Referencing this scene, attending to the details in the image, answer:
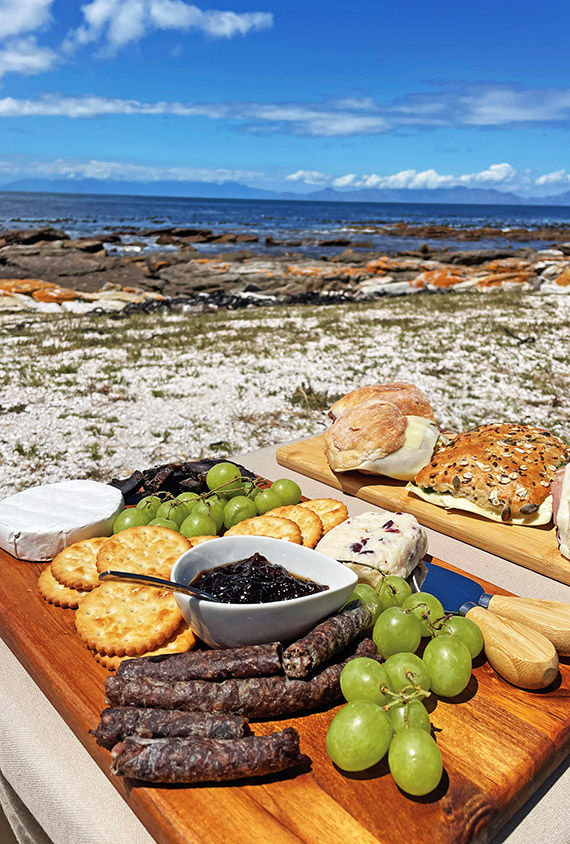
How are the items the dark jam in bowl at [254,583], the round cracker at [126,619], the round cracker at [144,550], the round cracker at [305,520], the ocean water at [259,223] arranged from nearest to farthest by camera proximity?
the dark jam in bowl at [254,583]
the round cracker at [126,619]
the round cracker at [144,550]
the round cracker at [305,520]
the ocean water at [259,223]

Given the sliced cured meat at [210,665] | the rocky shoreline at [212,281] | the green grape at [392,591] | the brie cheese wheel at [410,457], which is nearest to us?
the sliced cured meat at [210,665]

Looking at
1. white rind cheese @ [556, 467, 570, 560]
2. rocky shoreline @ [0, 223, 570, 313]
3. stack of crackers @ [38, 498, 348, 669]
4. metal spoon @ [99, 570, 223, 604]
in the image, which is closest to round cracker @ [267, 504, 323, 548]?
stack of crackers @ [38, 498, 348, 669]

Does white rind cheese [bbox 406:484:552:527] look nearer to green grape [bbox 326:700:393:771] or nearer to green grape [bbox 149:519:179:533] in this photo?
green grape [bbox 149:519:179:533]

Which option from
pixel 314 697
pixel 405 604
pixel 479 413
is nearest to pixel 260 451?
pixel 405 604

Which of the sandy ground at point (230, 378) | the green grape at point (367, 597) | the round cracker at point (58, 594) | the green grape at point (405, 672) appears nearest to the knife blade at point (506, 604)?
the green grape at point (367, 597)

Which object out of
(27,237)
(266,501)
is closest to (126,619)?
(266,501)

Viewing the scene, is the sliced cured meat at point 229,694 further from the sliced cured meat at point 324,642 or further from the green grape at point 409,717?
the green grape at point 409,717

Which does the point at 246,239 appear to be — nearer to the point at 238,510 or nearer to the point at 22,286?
the point at 22,286

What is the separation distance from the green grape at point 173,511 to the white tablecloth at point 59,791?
28.9 inches

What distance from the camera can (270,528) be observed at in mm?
2250

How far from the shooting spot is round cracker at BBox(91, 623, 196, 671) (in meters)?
1.78

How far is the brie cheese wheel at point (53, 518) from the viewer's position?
7.66ft

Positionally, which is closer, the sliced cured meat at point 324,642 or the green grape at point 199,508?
the sliced cured meat at point 324,642

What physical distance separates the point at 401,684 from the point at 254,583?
1.55 ft
